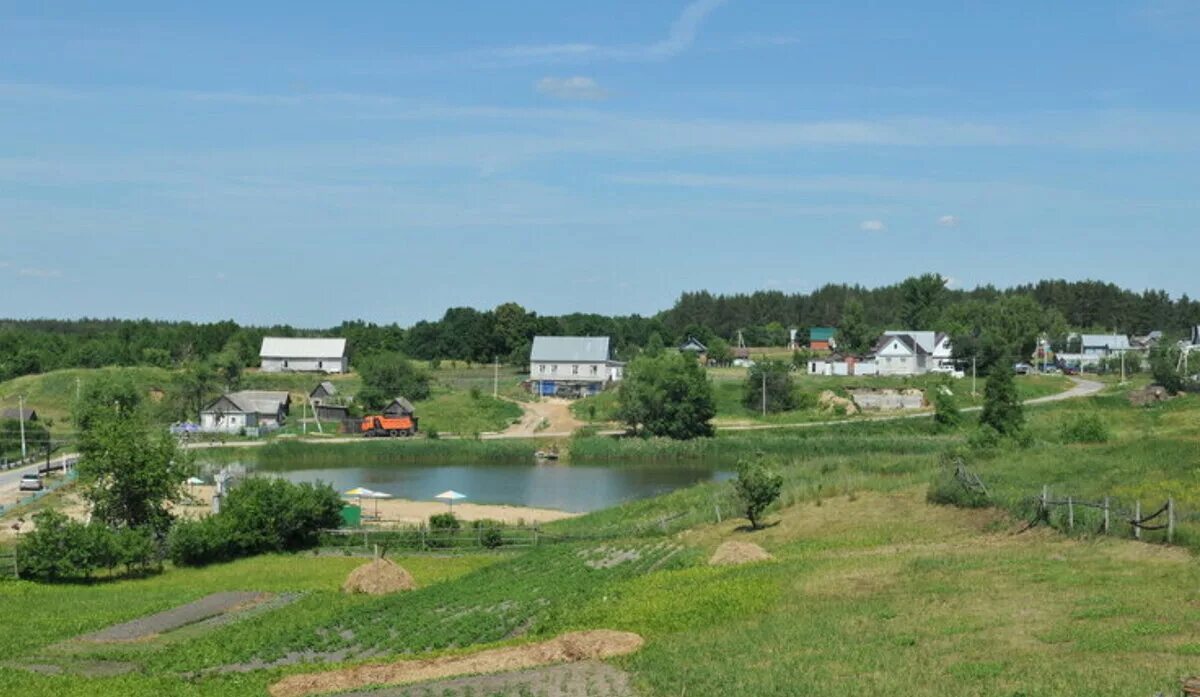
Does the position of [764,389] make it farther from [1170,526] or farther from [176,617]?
[1170,526]

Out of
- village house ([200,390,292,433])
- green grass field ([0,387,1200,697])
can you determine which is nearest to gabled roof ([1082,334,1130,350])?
village house ([200,390,292,433])

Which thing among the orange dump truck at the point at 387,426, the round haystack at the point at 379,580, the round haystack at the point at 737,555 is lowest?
the round haystack at the point at 379,580

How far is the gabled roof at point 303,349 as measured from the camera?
446ft

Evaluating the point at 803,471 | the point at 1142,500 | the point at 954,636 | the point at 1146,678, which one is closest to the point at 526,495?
the point at 803,471

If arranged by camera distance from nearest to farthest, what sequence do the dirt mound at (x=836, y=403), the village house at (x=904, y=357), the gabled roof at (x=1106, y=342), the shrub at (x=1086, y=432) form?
the shrub at (x=1086, y=432) < the dirt mound at (x=836, y=403) < the village house at (x=904, y=357) < the gabled roof at (x=1106, y=342)

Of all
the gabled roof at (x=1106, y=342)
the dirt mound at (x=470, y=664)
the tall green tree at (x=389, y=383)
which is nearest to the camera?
the dirt mound at (x=470, y=664)

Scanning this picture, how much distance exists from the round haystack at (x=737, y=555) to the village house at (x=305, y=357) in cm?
10558

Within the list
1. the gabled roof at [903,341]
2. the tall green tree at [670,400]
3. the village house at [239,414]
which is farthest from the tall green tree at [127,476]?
the gabled roof at [903,341]

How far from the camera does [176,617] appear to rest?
105 feet

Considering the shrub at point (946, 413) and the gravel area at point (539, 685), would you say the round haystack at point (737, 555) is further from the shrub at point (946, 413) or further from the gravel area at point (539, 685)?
the shrub at point (946, 413)

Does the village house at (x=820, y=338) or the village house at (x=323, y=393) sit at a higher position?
the village house at (x=820, y=338)

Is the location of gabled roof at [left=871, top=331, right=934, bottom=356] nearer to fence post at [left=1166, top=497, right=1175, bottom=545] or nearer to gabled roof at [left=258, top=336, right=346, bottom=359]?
gabled roof at [left=258, top=336, right=346, bottom=359]

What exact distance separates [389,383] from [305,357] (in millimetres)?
36324

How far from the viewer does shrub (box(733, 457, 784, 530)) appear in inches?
1585
